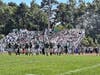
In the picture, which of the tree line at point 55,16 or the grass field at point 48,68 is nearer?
the grass field at point 48,68

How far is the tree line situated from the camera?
76.7 metres

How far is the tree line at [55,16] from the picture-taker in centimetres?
7669

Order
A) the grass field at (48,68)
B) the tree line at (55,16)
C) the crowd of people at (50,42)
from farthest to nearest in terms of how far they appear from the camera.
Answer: the tree line at (55,16) < the crowd of people at (50,42) < the grass field at (48,68)

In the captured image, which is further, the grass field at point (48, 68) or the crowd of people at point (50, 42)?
the crowd of people at point (50, 42)

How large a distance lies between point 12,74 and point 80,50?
42422 millimetres

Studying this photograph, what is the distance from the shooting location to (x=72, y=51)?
53250 millimetres

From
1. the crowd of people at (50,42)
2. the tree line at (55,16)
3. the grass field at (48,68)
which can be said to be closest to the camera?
the grass field at (48,68)

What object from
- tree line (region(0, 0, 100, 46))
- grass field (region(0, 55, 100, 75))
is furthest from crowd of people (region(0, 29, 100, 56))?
grass field (region(0, 55, 100, 75))

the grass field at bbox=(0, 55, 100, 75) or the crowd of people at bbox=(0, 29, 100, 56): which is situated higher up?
the grass field at bbox=(0, 55, 100, 75)

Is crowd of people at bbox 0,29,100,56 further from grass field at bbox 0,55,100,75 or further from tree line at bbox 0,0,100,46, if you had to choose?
grass field at bbox 0,55,100,75

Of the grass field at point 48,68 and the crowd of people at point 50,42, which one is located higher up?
the grass field at point 48,68

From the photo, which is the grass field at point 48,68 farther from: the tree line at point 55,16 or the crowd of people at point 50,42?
the tree line at point 55,16

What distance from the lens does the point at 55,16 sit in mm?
84188

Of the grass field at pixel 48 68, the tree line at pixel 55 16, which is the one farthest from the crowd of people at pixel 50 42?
the grass field at pixel 48 68
